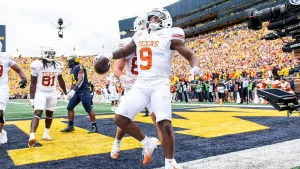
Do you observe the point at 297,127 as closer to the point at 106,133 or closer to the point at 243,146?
the point at 243,146

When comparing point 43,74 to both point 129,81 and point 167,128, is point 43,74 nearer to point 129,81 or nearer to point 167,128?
point 129,81

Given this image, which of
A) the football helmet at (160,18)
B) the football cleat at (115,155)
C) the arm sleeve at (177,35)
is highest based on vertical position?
the football helmet at (160,18)

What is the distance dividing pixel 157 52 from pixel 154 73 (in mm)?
231

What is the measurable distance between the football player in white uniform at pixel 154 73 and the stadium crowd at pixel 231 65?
197 centimetres

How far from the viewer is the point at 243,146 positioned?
14.0ft

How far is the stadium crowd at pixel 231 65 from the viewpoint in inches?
627

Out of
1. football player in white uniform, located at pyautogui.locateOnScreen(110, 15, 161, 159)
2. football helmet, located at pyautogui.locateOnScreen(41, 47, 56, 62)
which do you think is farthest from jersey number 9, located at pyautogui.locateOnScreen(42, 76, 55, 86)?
football player in white uniform, located at pyautogui.locateOnScreen(110, 15, 161, 159)

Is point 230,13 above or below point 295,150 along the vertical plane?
above

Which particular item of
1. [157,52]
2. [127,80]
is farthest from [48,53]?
[157,52]

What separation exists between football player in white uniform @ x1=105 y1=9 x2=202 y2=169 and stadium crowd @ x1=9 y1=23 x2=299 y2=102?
1.97m

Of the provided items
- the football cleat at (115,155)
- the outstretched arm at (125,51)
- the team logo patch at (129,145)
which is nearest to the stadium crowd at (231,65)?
the team logo patch at (129,145)

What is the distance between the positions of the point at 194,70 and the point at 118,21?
64.4 m

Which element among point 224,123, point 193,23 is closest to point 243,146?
point 224,123

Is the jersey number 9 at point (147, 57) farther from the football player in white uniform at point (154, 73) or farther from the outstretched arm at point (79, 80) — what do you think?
the outstretched arm at point (79, 80)
